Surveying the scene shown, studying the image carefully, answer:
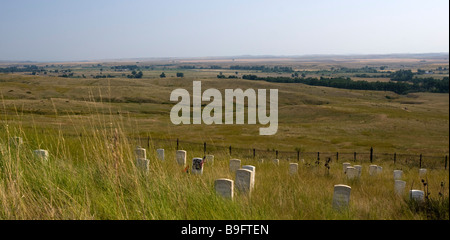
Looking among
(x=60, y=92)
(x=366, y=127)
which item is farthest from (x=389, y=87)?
(x=60, y=92)

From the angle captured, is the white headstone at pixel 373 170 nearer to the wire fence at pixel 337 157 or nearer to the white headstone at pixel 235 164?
the white headstone at pixel 235 164

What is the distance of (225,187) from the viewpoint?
5633 millimetres

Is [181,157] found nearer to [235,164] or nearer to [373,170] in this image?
[235,164]

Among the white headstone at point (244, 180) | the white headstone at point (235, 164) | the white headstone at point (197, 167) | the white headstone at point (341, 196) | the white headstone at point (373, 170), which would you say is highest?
the white headstone at point (244, 180)

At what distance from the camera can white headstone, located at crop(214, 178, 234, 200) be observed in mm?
5580

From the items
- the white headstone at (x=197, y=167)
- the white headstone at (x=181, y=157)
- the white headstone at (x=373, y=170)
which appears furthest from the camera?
the white headstone at (x=373, y=170)

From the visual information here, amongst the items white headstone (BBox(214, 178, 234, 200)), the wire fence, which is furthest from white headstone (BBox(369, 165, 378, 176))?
white headstone (BBox(214, 178, 234, 200))

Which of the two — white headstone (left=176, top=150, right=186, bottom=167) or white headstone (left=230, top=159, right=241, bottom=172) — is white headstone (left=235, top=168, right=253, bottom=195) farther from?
white headstone (left=176, top=150, right=186, bottom=167)

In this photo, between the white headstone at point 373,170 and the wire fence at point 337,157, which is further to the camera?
the wire fence at point 337,157

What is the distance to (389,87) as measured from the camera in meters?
91.5

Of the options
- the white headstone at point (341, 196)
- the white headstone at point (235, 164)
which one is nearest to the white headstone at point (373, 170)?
the white headstone at point (235, 164)

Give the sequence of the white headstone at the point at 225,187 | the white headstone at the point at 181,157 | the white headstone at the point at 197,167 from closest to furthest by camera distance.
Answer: the white headstone at the point at 225,187 < the white headstone at the point at 197,167 < the white headstone at the point at 181,157

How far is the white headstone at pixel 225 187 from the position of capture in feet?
18.3
